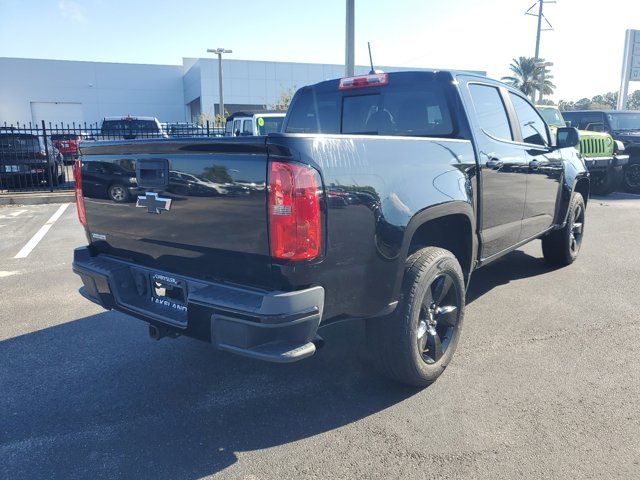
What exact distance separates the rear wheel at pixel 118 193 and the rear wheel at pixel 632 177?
45.5 ft

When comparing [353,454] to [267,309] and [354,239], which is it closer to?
[267,309]

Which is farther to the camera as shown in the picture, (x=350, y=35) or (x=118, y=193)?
(x=350, y=35)

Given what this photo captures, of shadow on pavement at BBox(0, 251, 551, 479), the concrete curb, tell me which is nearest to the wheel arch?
shadow on pavement at BBox(0, 251, 551, 479)

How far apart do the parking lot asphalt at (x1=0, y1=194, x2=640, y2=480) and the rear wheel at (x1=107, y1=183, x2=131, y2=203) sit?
1211 millimetres

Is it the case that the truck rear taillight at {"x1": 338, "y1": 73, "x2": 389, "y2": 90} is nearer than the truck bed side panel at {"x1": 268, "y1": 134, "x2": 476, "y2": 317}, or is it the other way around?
the truck bed side panel at {"x1": 268, "y1": 134, "x2": 476, "y2": 317}

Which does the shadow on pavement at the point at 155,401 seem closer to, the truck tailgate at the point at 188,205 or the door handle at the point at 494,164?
the truck tailgate at the point at 188,205

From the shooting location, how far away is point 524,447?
8.73ft

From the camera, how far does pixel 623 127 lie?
13883 mm

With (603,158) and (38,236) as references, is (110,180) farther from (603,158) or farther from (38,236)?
(603,158)

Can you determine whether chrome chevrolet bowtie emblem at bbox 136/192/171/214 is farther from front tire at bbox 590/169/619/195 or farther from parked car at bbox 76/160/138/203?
front tire at bbox 590/169/619/195

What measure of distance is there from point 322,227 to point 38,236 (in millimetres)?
7335

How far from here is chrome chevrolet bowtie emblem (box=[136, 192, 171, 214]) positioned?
9.21 feet

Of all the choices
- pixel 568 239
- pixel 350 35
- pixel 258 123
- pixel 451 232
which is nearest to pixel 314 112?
pixel 451 232

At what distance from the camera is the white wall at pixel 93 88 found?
50.0 m
